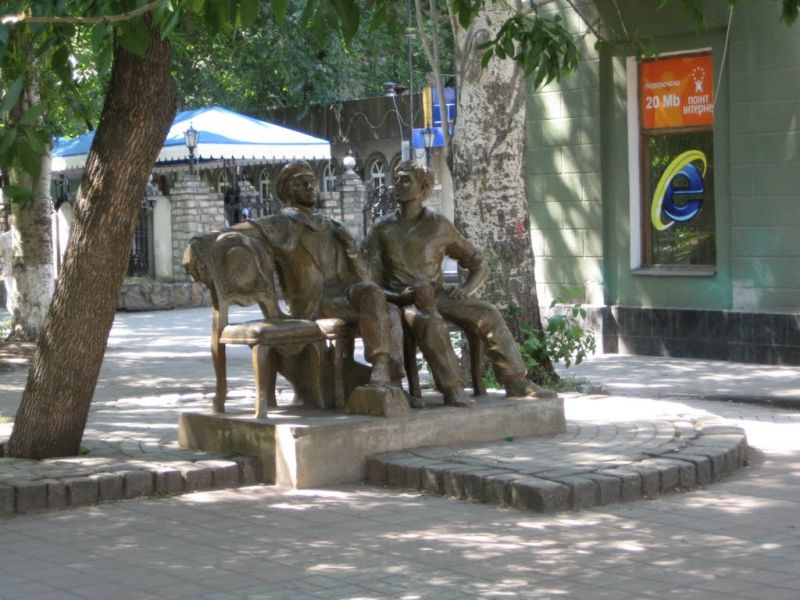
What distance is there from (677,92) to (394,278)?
287 inches

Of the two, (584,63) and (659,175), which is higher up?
(584,63)

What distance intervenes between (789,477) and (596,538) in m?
1.92

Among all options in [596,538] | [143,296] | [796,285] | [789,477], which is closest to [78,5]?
[596,538]

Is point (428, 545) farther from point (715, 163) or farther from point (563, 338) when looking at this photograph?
point (715, 163)

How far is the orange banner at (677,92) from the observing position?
47.8 feet

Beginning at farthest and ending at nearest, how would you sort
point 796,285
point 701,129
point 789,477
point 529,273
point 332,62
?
1. point 332,62
2. point 701,129
3. point 796,285
4. point 529,273
5. point 789,477

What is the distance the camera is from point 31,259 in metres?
17.0

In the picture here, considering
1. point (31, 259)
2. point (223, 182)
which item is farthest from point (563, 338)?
point (223, 182)

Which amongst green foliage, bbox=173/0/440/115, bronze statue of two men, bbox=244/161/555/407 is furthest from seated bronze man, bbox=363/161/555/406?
green foliage, bbox=173/0/440/115

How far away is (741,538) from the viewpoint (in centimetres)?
628

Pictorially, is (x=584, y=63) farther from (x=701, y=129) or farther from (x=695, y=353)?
(x=695, y=353)

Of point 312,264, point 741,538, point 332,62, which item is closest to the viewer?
point 741,538

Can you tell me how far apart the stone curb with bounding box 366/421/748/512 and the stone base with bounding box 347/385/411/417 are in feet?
0.78

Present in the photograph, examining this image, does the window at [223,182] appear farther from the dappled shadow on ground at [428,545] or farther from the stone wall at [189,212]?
the dappled shadow on ground at [428,545]
